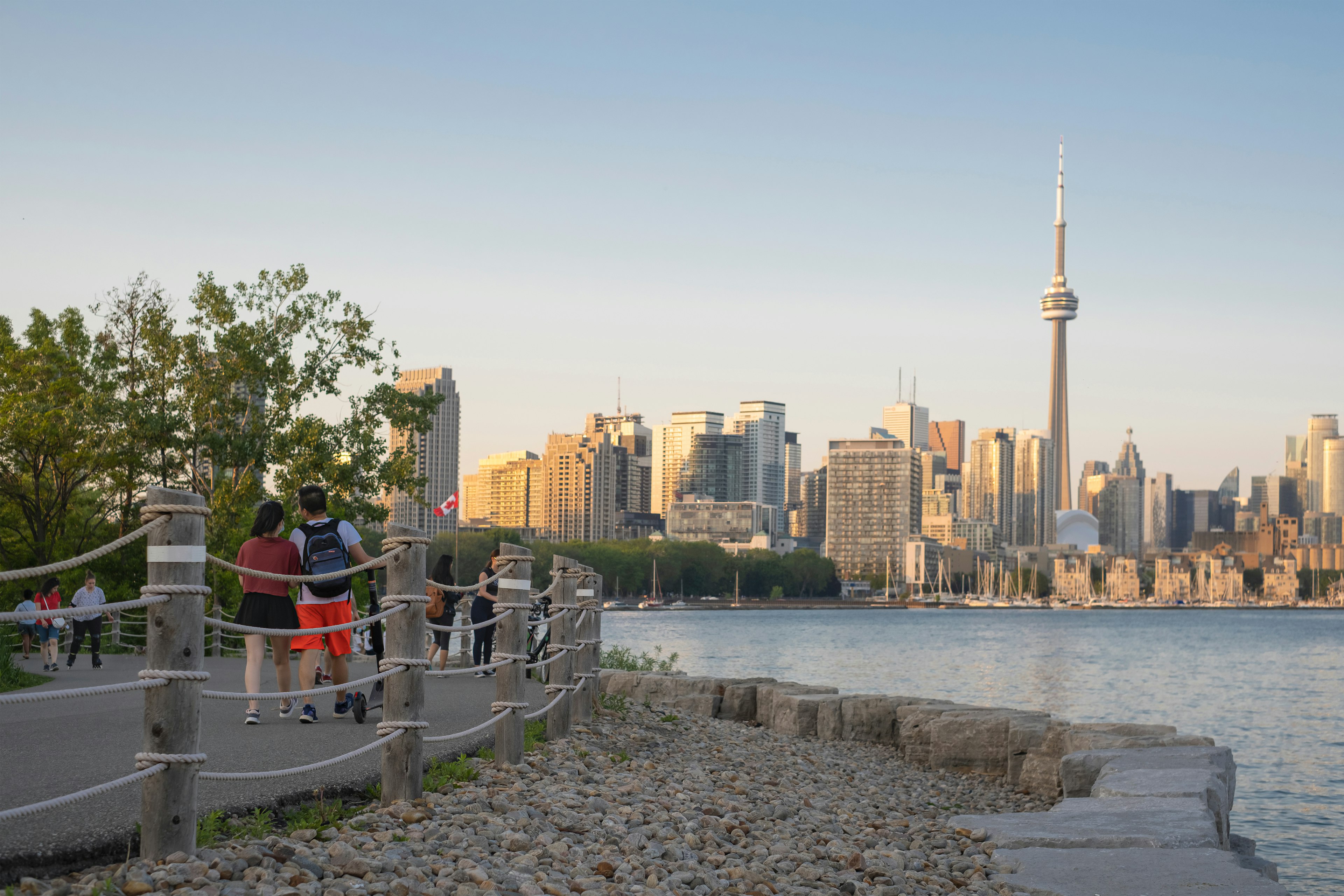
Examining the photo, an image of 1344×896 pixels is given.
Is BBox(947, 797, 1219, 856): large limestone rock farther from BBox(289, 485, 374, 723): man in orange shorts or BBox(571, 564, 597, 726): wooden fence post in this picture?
BBox(289, 485, 374, 723): man in orange shorts

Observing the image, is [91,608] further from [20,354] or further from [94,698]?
[20,354]

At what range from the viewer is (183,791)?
5.19 meters

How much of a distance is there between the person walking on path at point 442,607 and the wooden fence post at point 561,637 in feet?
19.1

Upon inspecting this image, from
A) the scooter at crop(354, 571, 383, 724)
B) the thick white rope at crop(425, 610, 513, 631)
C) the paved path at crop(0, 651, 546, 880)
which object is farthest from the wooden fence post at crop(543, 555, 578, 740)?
the thick white rope at crop(425, 610, 513, 631)

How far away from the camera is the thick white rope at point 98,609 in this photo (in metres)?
3.78

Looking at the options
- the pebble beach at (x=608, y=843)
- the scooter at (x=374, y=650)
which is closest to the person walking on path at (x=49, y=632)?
the scooter at (x=374, y=650)

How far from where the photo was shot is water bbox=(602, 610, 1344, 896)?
18969 mm

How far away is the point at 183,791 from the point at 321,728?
501cm

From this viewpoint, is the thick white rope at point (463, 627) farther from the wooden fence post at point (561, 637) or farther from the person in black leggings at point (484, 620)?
the person in black leggings at point (484, 620)

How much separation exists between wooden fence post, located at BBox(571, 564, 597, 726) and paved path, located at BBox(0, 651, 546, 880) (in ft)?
3.13

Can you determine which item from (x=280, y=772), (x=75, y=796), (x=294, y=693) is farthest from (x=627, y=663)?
(x=75, y=796)

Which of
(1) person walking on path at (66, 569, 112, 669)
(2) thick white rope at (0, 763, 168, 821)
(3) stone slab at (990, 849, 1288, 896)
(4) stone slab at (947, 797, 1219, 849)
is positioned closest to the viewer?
(2) thick white rope at (0, 763, 168, 821)

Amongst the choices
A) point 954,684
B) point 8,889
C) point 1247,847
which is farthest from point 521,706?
point 954,684

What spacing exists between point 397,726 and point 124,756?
7.95 feet
